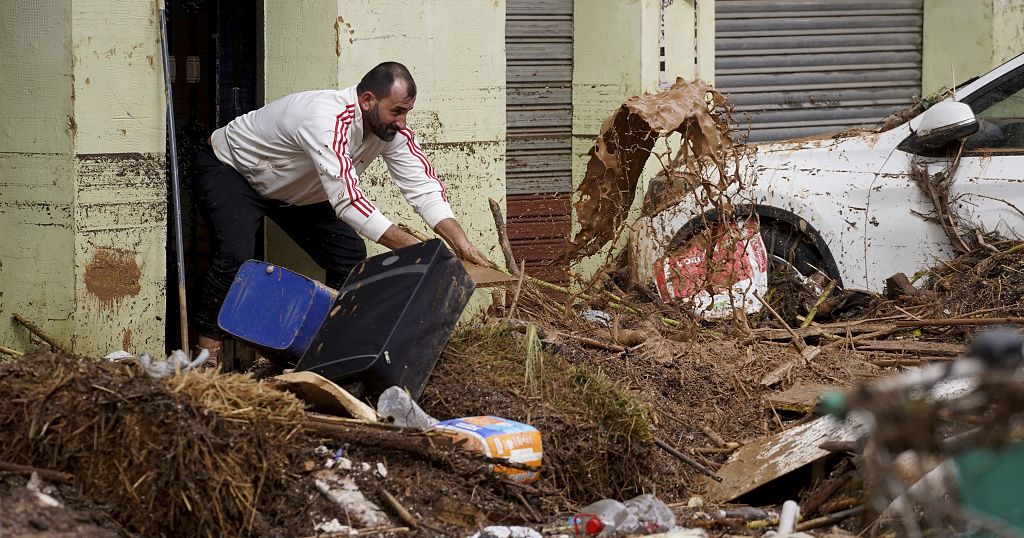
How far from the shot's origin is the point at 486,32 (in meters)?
7.38

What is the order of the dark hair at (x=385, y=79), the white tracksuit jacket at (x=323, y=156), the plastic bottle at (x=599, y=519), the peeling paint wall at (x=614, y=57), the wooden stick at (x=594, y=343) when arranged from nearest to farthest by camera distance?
1. the plastic bottle at (x=599, y=519)
2. the white tracksuit jacket at (x=323, y=156)
3. the dark hair at (x=385, y=79)
4. the wooden stick at (x=594, y=343)
5. the peeling paint wall at (x=614, y=57)

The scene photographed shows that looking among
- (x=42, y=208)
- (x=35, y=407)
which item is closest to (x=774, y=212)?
(x=42, y=208)

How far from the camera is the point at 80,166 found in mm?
5934

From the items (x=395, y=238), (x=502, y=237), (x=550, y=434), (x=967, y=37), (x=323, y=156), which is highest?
(x=967, y=37)

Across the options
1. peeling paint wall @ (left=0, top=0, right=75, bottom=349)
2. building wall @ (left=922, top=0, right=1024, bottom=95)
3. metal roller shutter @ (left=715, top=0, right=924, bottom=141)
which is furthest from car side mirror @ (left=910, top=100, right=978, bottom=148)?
peeling paint wall @ (left=0, top=0, right=75, bottom=349)

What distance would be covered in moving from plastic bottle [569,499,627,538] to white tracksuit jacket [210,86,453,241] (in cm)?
183

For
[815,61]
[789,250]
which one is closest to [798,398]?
[789,250]

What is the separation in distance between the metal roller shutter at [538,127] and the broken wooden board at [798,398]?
2.88m

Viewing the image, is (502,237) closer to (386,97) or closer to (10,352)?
(386,97)

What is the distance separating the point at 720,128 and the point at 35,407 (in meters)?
4.31

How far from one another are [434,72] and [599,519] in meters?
3.65

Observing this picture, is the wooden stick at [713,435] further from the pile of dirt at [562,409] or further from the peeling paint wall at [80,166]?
the peeling paint wall at [80,166]

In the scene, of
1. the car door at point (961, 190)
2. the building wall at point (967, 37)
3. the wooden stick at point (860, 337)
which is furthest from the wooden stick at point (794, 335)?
the building wall at point (967, 37)

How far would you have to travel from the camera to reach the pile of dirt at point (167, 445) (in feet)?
12.6
